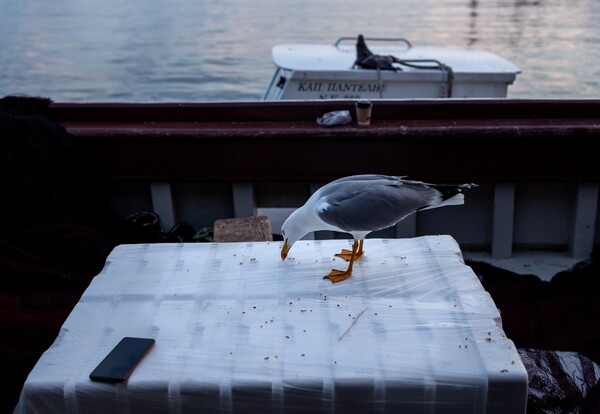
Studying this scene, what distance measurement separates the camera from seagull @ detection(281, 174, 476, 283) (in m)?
2.53

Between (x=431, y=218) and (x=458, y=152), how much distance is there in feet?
1.85

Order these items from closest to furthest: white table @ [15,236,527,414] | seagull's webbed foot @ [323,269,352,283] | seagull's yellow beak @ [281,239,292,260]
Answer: white table @ [15,236,527,414] → seagull's webbed foot @ [323,269,352,283] → seagull's yellow beak @ [281,239,292,260]

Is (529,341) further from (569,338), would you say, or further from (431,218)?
(431,218)

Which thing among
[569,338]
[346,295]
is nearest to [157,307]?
[346,295]

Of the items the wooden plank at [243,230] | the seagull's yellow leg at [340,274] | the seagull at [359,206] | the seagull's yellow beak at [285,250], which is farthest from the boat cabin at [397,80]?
the seagull's yellow leg at [340,274]

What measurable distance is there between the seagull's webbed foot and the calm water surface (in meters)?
10.6

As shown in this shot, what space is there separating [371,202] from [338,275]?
1.05 feet

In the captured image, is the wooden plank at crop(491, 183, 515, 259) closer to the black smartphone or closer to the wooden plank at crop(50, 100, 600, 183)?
the wooden plank at crop(50, 100, 600, 183)

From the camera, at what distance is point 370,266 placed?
2.60m

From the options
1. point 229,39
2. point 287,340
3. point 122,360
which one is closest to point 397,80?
point 287,340

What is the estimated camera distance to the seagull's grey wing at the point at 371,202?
2.53 meters

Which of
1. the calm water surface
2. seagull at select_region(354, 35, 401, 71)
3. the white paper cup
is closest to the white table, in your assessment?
the white paper cup

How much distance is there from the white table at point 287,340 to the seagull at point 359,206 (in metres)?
0.09

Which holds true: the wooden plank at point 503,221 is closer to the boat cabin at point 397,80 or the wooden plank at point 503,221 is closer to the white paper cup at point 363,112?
the white paper cup at point 363,112
